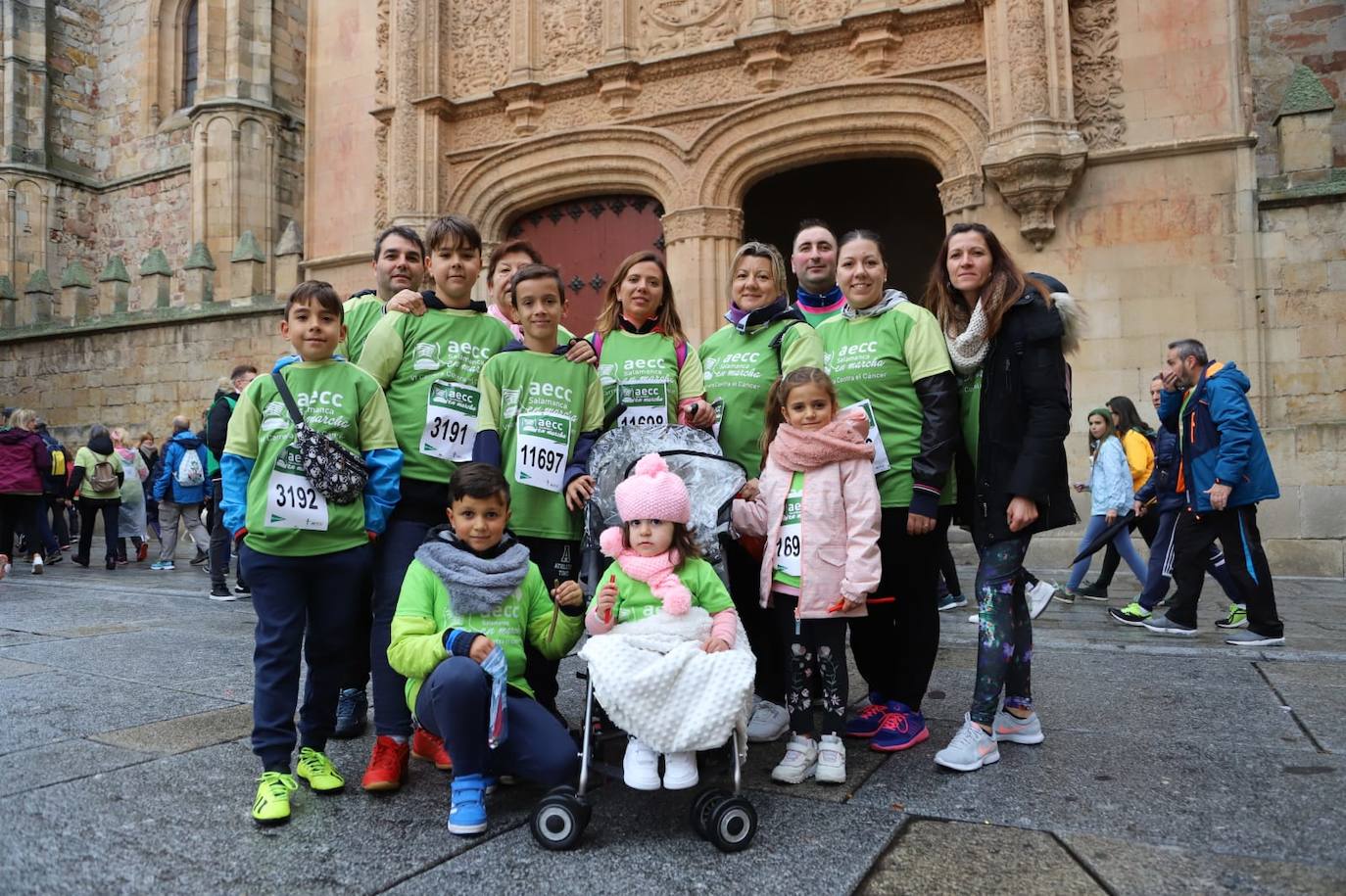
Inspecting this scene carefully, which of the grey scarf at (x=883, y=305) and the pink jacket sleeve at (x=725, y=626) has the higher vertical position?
the grey scarf at (x=883, y=305)

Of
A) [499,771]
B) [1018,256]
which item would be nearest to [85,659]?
[499,771]

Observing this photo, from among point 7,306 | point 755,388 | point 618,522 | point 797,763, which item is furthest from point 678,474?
point 7,306

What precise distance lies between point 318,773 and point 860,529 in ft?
6.14

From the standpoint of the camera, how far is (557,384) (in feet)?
11.1

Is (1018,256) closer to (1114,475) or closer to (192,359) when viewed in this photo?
(1114,475)

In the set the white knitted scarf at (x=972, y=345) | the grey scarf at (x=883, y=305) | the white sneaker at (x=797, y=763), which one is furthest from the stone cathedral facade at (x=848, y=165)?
the white sneaker at (x=797, y=763)

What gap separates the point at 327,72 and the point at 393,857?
509 inches

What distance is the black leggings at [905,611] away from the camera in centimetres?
337

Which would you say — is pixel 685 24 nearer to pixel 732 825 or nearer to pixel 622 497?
pixel 622 497

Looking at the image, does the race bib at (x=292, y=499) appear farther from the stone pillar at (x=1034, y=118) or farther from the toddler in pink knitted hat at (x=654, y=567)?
the stone pillar at (x=1034, y=118)

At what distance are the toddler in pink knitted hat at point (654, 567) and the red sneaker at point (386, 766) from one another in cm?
74

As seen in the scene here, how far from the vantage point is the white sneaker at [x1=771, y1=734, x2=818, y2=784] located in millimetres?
2898

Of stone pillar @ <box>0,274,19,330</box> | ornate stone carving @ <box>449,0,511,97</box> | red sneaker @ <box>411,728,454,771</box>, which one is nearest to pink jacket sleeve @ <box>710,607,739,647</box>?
red sneaker @ <box>411,728,454,771</box>

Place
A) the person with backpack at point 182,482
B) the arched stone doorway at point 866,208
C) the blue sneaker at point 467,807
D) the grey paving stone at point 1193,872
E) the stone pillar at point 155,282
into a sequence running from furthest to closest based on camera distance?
the stone pillar at point 155,282, the arched stone doorway at point 866,208, the person with backpack at point 182,482, the blue sneaker at point 467,807, the grey paving stone at point 1193,872
